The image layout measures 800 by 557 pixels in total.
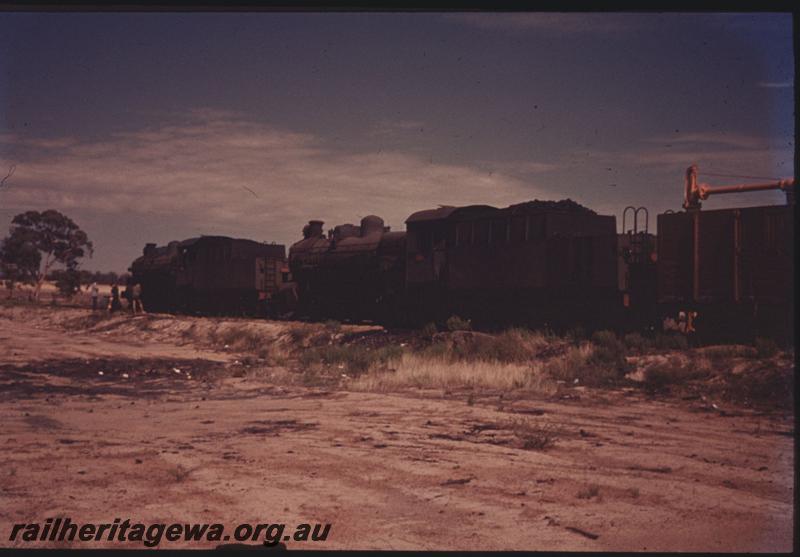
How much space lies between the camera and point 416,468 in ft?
24.1

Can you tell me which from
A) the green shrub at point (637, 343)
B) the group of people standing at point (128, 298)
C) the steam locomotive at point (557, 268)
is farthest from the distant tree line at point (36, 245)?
the green shrub at point (637, 343)

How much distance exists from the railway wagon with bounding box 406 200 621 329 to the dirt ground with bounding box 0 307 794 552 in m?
6.40

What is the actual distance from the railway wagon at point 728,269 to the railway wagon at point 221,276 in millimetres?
21175

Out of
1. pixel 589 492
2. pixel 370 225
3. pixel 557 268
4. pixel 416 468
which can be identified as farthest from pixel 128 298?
pixel 589 492

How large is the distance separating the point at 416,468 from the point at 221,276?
2918cm

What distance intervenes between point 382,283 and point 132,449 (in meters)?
17.2

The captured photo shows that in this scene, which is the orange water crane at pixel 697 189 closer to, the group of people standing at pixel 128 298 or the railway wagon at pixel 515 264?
the railway wagon at pixel 515 264

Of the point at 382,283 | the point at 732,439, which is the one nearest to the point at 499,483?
the point at 732,439

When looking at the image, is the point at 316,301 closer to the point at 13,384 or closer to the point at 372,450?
the point at 13,384

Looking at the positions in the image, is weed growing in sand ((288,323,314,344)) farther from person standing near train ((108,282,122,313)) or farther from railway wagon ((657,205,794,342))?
person standing near train ((108,282,122,313))

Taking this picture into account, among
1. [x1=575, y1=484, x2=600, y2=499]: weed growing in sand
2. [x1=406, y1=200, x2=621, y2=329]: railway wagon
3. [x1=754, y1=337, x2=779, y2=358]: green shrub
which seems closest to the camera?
[x1=575, y1=484, x2=600, y2=499]: weed growing in sand

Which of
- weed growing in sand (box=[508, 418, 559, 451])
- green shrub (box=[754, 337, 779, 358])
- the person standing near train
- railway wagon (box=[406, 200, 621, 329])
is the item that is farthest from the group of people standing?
green shrub (box=[754, 337, 779, 358])

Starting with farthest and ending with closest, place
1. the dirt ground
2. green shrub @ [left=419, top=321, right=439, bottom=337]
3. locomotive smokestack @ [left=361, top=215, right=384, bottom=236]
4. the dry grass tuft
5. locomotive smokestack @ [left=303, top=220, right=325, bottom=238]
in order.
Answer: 1. locomotive smokestack @ [left=303, top=220, right=325, bottom=238]
2. locomotive smokestack @ [left=361, top=215, right=384, bottom=236]
3. green shrub @ [left=419, top=321, right=439, bottom=337]
4. the dry grass tuft
5. the dirt ground

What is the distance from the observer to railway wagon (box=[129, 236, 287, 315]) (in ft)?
110
